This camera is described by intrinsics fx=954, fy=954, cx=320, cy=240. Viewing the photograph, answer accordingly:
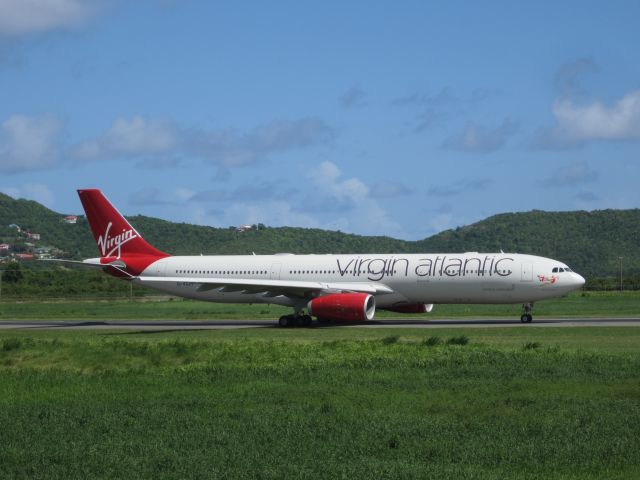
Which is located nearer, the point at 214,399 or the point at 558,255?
the point at 214,399

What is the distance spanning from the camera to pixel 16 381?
2384cm

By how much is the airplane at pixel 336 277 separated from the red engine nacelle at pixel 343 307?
0.15 ft

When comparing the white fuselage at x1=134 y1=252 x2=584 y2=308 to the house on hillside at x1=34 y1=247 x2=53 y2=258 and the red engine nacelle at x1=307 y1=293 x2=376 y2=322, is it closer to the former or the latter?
the red engine nacelle at x1=307 y1=293 x2=376 y2=322

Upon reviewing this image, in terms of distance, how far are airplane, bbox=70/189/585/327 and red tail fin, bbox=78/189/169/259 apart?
2.2 inches

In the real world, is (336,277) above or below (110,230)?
below

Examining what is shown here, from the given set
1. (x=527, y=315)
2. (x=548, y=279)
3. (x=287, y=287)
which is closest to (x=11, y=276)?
(x=287, y=287)

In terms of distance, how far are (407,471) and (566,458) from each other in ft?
8.23

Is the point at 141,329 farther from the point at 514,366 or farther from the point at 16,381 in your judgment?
the point at 514,366

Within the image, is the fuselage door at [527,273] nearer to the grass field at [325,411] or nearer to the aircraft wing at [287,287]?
the aircraft wing at [287,287]

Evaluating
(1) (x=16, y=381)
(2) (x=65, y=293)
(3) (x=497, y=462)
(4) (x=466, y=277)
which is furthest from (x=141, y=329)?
(2) (x=65, y=293)

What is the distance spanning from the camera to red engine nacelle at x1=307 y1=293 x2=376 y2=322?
4372cm

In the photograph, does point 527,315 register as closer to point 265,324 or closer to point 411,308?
point 411,308

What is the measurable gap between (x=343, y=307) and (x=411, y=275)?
13.5 ft

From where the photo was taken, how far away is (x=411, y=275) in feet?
151
